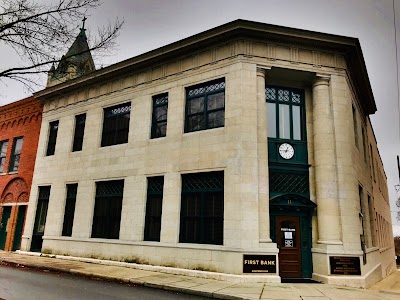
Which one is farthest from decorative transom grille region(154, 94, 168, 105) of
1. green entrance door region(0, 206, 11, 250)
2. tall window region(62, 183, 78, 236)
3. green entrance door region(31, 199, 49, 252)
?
green entrance door region(0, 206, 11, 250)

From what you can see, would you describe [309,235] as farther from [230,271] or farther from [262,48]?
[262,48]

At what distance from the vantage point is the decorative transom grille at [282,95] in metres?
14.3

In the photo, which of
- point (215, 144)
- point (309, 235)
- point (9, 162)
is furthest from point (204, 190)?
point (9, 162)

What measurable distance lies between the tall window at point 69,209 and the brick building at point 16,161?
390 centimetres

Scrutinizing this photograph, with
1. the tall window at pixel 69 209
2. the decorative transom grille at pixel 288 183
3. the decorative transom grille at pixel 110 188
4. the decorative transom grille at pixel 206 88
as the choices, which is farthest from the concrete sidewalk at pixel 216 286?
the decorative transom grille at pixel 206 88

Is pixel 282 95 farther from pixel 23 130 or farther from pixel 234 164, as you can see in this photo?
pixel 23 130

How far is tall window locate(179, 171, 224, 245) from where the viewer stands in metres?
12.5

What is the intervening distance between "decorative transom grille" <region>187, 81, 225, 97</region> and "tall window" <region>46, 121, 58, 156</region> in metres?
9.59

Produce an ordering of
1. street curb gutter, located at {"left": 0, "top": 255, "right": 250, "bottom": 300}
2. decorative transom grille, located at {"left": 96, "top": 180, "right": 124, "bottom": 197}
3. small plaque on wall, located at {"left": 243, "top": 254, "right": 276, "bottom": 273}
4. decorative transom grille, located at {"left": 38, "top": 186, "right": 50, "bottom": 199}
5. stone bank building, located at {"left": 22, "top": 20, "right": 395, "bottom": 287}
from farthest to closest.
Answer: decorative transom grille, located at {"left": 38, "top": 186, "right": 50, "bottom": 199}
decorative transom grille, located at {"left": 96, "top": 180, "right": 124, "bottom": 197}
stone bank building, located at {"left": 22, "top": 20, "right": 395, "bottom": 287}
small plaque on wall, located at {"left": 243, "top": 254, "right": 276, "bottom": 273}
street curb gutter, located at {"left": 0, "top": 255, "right": 250, "bottom": 300}

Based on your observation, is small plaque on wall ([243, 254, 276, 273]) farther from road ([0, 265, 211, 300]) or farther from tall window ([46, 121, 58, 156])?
tall window ([46, 121, 58, 156])

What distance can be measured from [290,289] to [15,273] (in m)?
9.80

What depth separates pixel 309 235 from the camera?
12781 mm

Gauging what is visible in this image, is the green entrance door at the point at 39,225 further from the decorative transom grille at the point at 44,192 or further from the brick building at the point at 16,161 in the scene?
the brick building at the point at 16,161

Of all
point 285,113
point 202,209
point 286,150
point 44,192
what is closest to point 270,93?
point 285,113
